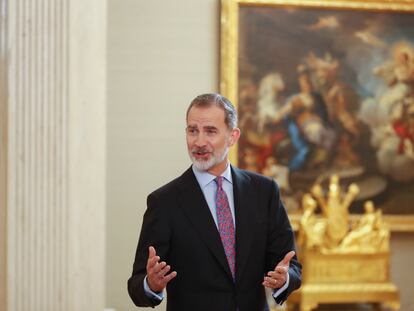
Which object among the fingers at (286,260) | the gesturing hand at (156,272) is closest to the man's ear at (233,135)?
the fingers at (286,260)

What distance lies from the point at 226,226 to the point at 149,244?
374 millimetres

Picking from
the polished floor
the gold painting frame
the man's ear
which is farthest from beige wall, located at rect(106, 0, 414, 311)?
the man's ear

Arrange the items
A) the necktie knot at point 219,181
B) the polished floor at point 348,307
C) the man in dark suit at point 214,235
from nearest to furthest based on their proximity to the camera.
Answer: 1. the man in dark suit at point 214,235
2. the necktie knot at point 219,181
3. the polished floor at point 348,307

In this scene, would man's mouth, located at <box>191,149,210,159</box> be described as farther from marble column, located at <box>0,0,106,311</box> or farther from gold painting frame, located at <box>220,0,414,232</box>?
gold painting frame, located at <box>220,0,414,232</box>

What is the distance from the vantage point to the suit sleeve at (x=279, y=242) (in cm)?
378

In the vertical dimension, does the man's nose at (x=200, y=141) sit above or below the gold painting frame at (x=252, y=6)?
below

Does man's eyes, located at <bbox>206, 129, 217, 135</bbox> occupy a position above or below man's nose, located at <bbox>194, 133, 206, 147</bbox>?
above

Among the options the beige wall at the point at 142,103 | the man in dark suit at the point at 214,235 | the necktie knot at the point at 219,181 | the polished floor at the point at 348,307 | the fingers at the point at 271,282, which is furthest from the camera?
the polished floor at the point at 348,307

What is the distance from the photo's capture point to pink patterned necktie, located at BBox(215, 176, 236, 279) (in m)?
3.73

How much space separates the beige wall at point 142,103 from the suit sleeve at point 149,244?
16.5 feet

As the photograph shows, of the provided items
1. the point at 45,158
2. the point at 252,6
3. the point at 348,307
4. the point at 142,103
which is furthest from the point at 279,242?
the point at 252,6

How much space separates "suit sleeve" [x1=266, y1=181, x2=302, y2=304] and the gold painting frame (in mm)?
5089

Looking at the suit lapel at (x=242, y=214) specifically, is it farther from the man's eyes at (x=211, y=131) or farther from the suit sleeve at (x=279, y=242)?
the man's eyes at (x=211, y=131)

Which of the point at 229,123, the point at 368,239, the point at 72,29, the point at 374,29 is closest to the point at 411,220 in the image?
the point at 368,239
